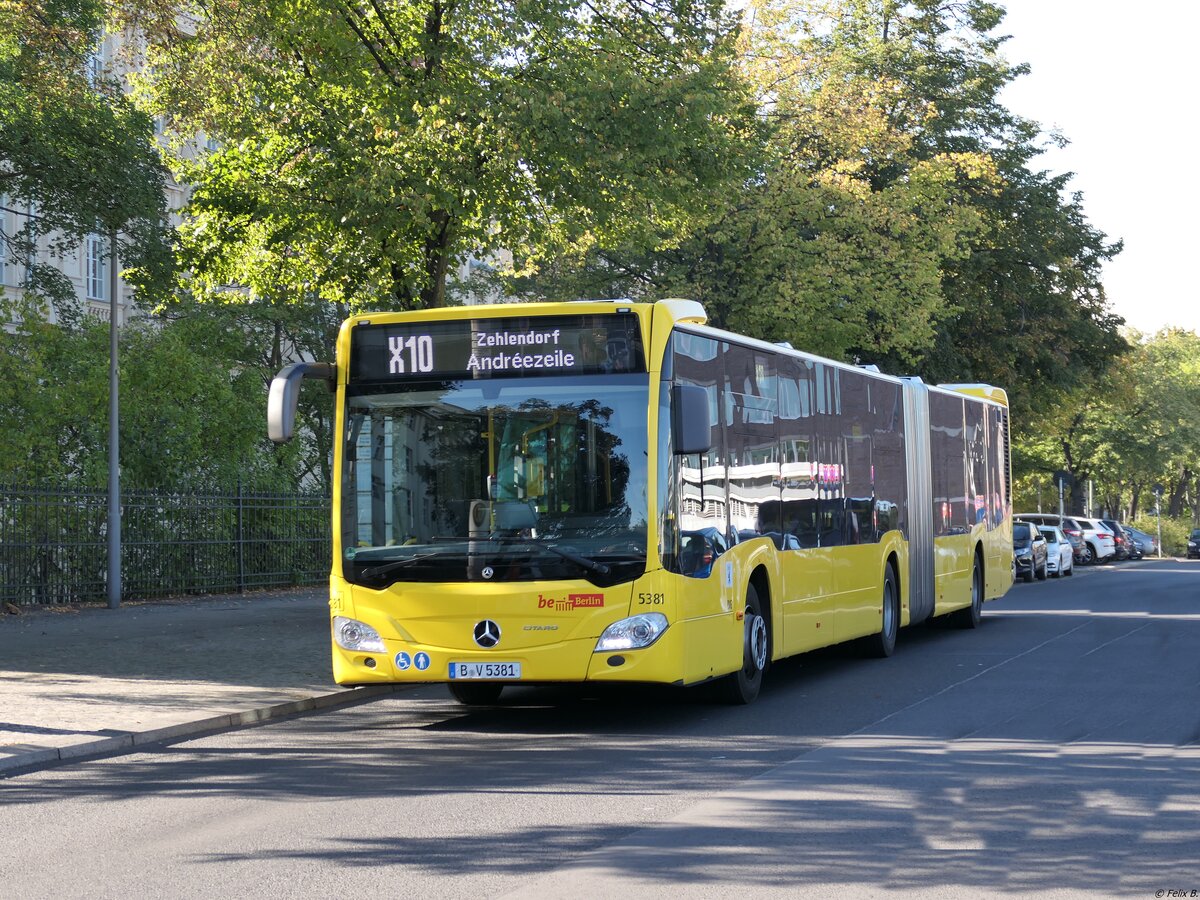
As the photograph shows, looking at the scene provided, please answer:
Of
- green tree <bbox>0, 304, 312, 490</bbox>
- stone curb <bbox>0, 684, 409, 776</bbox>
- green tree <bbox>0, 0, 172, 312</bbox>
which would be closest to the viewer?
stone curb <bbox>0, 684, 409, 776</bbox>

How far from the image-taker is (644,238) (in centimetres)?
2205

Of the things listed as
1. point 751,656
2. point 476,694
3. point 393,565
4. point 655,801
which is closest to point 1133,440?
point 751,656

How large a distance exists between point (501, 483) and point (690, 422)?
1.37 meters

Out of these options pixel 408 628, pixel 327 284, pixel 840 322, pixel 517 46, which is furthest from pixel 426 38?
pixel 840 322

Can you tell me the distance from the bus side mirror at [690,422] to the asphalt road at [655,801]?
6.53 feet

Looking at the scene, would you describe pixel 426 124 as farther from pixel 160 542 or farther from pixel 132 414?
pixel 132 414

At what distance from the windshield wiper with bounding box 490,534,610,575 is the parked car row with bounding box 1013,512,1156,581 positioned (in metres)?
30.5

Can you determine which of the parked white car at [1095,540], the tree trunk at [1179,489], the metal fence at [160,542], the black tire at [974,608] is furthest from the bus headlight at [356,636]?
the tree trunk at [1179,489]

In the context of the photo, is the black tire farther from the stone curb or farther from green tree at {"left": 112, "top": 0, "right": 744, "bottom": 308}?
the stone curb

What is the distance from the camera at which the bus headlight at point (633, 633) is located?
37.8ft

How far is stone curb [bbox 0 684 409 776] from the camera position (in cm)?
1071

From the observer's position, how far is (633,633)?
1153cm

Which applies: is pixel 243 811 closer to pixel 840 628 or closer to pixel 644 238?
pixel 840 628

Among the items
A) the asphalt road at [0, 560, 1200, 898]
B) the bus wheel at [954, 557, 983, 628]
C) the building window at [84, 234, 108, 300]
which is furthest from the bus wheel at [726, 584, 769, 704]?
the building window at [84, 234, 108, 300]
